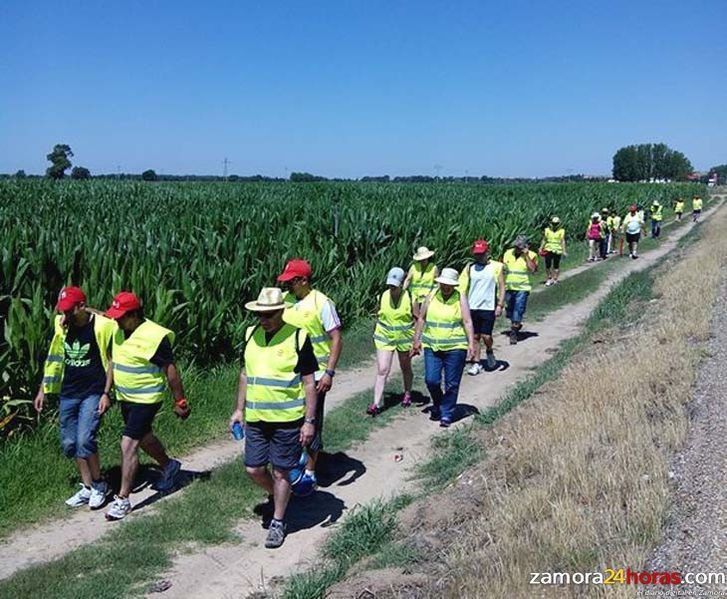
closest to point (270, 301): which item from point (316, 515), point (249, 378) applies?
point (249, 378)

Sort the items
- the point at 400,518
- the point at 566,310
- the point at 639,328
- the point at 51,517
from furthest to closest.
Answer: the point at 566,310 → the point at 639,328 → the point at 51,517 → the point at 400,518

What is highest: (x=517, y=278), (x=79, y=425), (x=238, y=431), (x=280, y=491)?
(x=517, y=278)

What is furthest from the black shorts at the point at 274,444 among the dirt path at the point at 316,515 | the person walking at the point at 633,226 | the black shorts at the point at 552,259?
the person walking at the point at 633,226

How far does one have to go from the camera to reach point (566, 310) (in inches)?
622

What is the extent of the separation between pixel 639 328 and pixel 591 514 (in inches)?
281

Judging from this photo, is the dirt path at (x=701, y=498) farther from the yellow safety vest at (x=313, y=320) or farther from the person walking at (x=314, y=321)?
the yellow safety vest at (x=313, y=320)

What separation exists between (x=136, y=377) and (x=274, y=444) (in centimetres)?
139

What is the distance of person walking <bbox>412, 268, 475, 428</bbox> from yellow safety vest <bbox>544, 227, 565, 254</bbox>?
10.9m

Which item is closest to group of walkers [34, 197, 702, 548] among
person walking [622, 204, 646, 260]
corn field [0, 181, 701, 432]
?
corn field [0, 181, 701, 432]

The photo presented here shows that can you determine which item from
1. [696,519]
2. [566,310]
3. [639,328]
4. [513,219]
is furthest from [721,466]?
[513,219]

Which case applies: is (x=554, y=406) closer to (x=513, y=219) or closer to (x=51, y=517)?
(x=51, y=517)

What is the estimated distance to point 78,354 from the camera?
6.18 meters

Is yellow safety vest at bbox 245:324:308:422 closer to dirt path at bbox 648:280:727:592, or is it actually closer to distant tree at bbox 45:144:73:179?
dirt path at bbox 648:280:727:592

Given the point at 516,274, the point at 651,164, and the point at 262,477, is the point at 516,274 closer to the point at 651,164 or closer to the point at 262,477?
the point at 262,477
